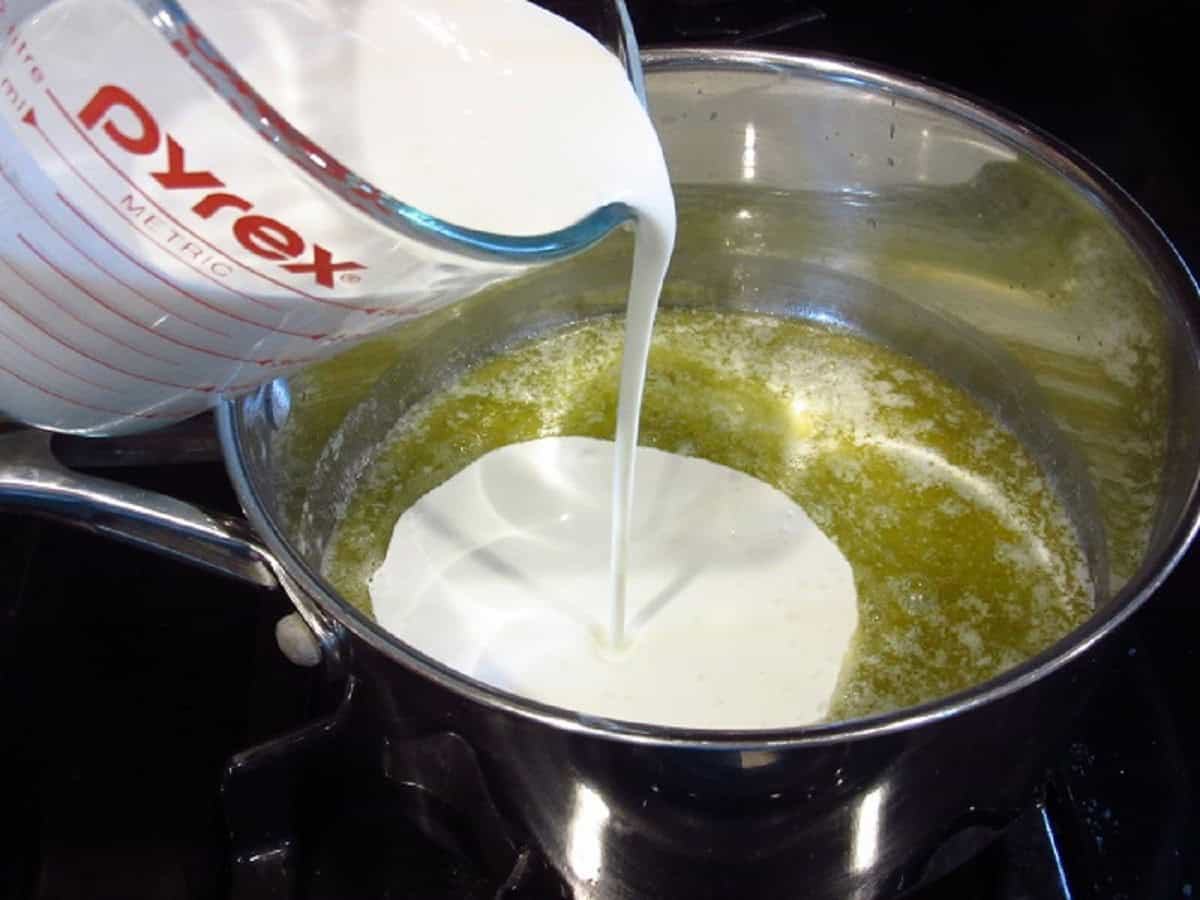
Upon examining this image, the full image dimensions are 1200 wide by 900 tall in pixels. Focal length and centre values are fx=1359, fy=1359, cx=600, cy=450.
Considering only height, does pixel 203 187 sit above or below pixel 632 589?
above

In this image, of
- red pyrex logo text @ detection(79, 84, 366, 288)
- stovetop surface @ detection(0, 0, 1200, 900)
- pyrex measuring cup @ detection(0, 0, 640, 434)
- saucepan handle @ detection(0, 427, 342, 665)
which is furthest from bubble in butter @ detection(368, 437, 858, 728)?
red pyrex logo text @ detection(79, 84, 366, 288)

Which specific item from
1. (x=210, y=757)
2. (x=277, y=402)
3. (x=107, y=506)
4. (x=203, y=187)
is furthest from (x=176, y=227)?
(x=210, y=757)

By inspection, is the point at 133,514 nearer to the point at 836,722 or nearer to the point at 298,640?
the point at 298,640

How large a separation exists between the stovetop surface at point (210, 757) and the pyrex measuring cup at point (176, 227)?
1.10 ft

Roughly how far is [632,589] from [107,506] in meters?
0.41

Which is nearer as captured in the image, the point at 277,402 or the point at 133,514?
the point at 133,514

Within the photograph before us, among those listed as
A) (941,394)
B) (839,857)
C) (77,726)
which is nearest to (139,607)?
(77,726)

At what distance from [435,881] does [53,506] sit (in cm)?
36

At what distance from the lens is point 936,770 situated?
721mm

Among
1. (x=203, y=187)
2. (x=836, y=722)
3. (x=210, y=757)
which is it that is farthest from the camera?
(x=210, y=757)

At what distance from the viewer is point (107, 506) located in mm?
742

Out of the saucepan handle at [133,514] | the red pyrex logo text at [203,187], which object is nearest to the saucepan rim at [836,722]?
the saucepan handle at [133,514]

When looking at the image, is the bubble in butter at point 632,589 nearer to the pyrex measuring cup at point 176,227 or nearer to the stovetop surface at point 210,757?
the stovetop surface at point 210,757

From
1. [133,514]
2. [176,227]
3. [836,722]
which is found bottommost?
[836,722]
